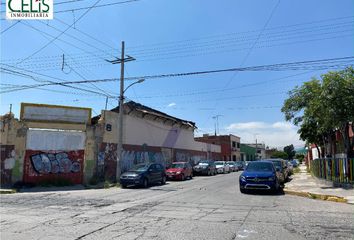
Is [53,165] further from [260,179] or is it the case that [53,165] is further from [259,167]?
[260,179]

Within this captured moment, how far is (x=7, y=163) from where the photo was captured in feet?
75.8

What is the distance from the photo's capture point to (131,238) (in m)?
7.86

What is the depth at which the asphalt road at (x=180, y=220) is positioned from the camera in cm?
825

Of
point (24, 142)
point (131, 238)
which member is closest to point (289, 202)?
point (131, 238)

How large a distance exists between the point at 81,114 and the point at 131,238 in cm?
1973

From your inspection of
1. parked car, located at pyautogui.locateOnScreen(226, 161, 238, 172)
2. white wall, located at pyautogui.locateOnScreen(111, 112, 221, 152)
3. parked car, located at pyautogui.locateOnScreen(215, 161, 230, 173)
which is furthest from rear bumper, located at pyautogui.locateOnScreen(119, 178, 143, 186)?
parked car, located at pyautogui.locateOnScreen(226, 161, 238, 172)

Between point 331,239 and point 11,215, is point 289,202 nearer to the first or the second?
point 331,239

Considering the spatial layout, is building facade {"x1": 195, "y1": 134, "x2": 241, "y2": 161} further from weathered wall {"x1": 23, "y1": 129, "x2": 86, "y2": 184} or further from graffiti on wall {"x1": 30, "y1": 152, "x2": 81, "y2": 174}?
graffiti on wall {"x1": 30, "y1": 152, "x2": 81, "y2": 174}

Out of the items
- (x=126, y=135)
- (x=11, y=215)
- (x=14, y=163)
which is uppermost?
(x=126, y=135)

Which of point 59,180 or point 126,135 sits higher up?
point 126,135

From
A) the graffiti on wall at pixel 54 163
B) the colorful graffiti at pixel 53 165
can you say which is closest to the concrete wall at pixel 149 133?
the colorful graffiti at pixel 53 165

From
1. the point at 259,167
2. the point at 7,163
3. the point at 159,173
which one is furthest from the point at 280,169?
the point at 7,163

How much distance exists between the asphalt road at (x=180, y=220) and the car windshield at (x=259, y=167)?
3.96 m

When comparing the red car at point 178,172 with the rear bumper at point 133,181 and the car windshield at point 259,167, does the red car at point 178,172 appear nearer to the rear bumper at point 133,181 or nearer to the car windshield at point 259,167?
the rear bumper at point 133,181
